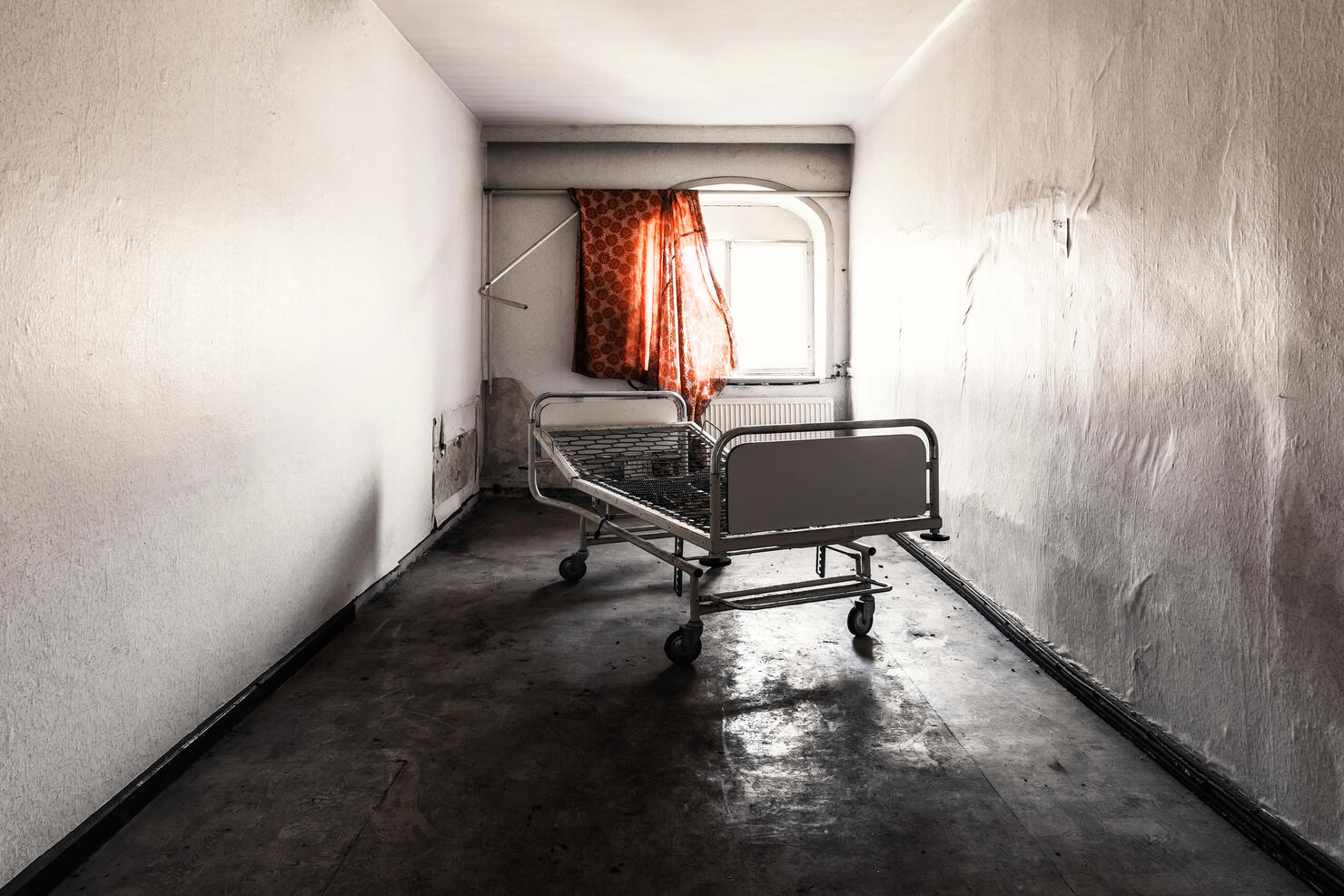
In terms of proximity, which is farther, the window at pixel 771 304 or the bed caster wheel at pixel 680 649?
the window at pixel 771 304

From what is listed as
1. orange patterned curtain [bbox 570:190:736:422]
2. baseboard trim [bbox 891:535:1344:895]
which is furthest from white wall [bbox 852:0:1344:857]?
orange patterned curtain [bbox 570:190:736:422]

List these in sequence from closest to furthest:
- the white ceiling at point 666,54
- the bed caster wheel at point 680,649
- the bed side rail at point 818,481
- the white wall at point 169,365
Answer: the white wall at point 169,365 < the bed side rail at point 818,481 < the bed caster wheel at point 680,649 < the white ceiling at point 666,54

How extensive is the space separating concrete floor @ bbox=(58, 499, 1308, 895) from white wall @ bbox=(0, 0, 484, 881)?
0.92 feet

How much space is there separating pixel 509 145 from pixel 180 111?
13.0 feet

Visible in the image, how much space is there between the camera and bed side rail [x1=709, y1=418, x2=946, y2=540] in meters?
2.69

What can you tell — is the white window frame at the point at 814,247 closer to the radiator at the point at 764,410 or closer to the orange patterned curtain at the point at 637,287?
the radiator at the point at 764,410

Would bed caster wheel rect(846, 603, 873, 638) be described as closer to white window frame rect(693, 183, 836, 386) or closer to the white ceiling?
the white ceiling

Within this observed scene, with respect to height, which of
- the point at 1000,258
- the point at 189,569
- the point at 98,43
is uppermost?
the point at 98,43

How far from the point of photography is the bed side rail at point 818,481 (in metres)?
2.69

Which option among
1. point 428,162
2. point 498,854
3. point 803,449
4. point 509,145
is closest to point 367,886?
point 498,854

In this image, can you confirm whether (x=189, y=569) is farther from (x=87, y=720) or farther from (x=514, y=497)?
(x=514, y=497)

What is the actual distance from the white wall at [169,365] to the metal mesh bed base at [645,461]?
974 mm

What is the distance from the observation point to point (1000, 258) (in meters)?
3.34

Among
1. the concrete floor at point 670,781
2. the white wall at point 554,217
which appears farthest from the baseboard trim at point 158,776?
the white wall at point 554,217
